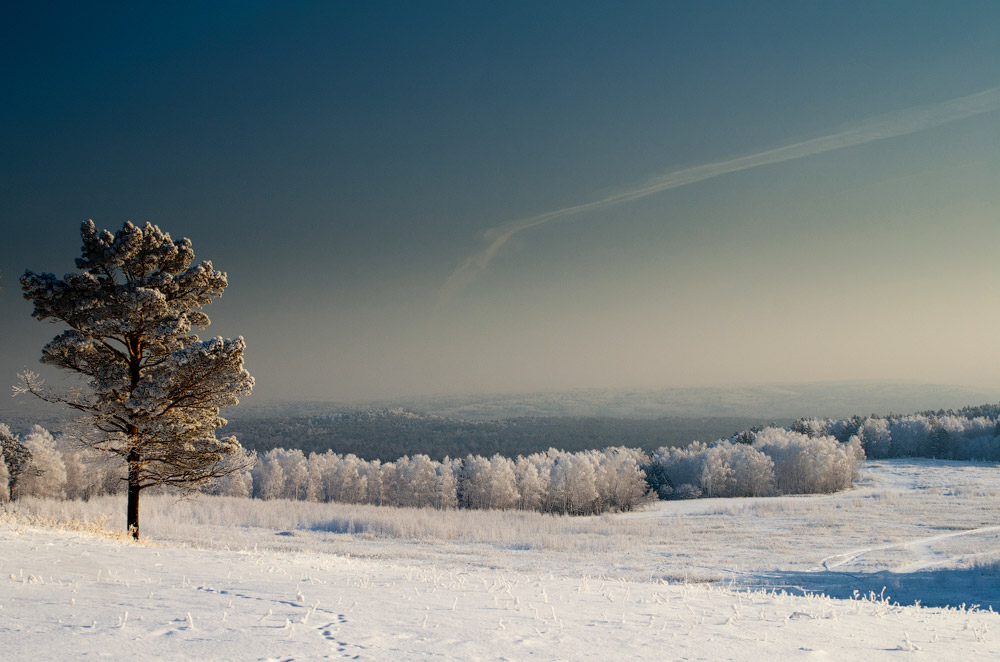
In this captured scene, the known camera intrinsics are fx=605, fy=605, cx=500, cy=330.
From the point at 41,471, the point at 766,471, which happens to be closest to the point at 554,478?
the point at 766,471

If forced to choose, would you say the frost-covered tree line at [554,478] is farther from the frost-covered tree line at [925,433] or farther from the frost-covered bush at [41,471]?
the frost-covered tree line at [925,433]

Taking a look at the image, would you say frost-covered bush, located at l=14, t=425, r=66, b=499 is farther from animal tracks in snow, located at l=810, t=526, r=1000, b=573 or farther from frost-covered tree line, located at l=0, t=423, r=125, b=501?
animal tracks in snow, located at l=810, t=526, r=1000, b=573

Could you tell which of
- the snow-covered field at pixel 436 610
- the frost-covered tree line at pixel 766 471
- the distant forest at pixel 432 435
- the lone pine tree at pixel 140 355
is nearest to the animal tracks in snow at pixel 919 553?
the snow-covered field at pixel 436 610

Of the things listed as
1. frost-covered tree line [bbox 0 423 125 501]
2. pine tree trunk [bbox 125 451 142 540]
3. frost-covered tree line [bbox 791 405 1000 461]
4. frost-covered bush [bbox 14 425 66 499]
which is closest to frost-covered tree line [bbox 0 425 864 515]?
frost-covered tree line [bbox 0 423 125 501]

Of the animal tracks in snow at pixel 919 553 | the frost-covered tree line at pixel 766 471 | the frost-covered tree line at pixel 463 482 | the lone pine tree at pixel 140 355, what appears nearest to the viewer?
the lone pine tree at pixel 140 355

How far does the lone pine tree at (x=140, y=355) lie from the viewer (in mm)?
17766

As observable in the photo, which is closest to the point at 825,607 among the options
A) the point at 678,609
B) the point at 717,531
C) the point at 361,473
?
the point at 678,609

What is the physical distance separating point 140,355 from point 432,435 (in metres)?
125

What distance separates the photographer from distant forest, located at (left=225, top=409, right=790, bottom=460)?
123000 millimetres

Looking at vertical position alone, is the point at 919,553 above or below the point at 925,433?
below

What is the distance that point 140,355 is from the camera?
1889 centimetres

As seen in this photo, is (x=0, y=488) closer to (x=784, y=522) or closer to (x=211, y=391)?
(x=211, y=391)

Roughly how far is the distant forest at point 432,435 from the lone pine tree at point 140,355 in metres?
87.6

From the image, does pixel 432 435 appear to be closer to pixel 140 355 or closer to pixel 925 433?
pixel 925 433
